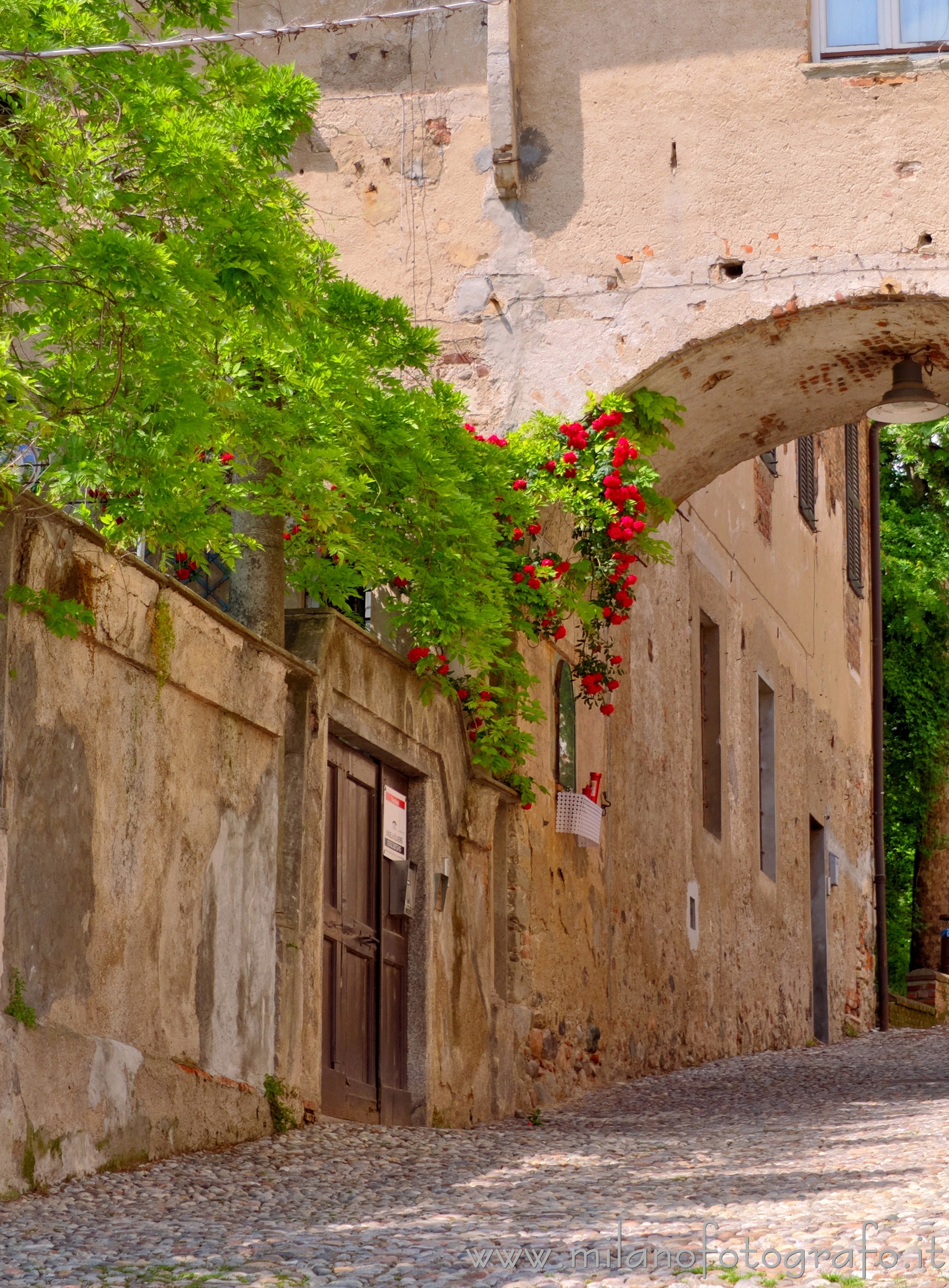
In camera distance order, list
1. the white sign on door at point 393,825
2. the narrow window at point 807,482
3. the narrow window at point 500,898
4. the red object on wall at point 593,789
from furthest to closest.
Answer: the narrow window at point 807,482 → the red object on wall at point 593,789 → the narrow window at point 500,898 → the white sign on door at point 393,825

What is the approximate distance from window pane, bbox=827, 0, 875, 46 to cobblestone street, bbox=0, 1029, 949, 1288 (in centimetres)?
538

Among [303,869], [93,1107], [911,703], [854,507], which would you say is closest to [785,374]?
[303,869]

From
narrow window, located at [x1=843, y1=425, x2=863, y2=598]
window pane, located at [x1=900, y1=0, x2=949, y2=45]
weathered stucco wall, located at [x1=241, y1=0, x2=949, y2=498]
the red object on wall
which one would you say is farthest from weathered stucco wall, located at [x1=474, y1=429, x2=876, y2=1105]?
window pane, located at [x1=900, y1=0, x2=949, y2=45]

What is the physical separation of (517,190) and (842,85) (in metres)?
1.75

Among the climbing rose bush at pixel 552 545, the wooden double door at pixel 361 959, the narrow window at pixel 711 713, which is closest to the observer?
the wooden double door at pixel 361 959

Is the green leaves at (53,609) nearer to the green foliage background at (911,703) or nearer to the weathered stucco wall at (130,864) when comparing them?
the weathered stucco wall at (130,864)

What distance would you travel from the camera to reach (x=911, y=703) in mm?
20922

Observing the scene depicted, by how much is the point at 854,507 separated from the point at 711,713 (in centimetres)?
607

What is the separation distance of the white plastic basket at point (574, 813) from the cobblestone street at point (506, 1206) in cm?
214

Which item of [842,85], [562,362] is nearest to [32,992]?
[562,362]

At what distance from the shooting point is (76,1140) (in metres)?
5.31

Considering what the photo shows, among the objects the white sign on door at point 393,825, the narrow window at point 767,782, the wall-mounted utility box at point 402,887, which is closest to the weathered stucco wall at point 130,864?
the white sign on door at point 393,825

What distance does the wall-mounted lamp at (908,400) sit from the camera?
381 inches

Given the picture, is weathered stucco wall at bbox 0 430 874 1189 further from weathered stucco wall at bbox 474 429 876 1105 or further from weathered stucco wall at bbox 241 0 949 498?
weathered stucco wall at bbox 241 0 949 498
